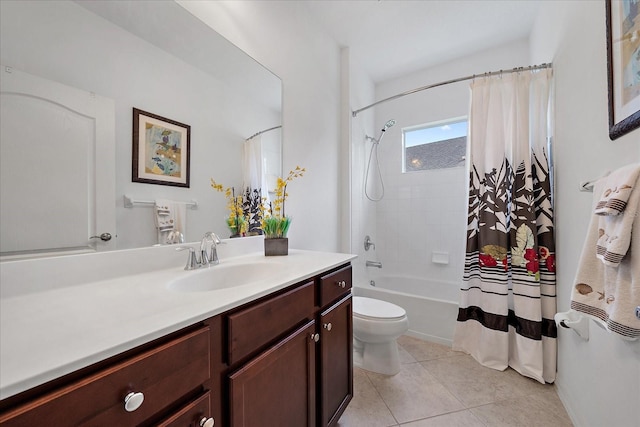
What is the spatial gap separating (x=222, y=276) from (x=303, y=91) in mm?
1485

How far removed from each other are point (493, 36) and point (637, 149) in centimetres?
215

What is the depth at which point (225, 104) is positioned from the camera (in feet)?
4.49

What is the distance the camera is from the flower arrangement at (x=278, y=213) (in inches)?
57.2

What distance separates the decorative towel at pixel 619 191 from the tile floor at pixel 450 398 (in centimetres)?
125

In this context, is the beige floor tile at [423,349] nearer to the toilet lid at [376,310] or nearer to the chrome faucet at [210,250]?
the toilet lid at [376,310]

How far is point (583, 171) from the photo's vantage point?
4.14 feet

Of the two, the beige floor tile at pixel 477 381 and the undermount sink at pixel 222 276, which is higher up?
the undermount sink at pixel 222 276

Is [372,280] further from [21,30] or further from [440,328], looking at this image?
[21,30]

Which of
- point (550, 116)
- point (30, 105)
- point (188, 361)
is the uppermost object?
point (550, 116)

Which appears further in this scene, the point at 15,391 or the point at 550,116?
the point at 550,116

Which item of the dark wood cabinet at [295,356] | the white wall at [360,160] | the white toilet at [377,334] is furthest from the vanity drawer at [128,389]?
the white wall at [360,160]

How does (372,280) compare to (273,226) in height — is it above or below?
below

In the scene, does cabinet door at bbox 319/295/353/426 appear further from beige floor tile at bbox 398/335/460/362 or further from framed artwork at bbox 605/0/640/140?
framed artwork at bbox 605/0/640/140

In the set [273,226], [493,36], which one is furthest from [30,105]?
[493,36]
